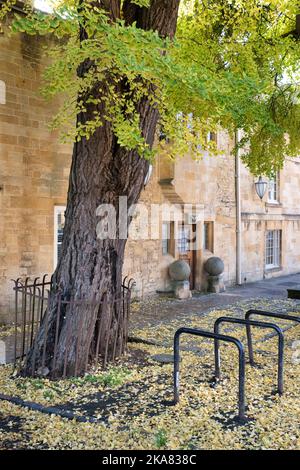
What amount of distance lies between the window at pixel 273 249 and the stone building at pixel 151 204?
4cm

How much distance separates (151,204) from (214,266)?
3.07 metres

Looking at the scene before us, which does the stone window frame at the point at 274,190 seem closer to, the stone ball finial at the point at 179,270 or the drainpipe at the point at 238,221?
the drainpipe at the point at 238,221

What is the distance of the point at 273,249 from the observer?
1947 cm

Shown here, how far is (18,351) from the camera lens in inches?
299

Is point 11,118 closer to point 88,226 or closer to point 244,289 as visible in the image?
point 88,226

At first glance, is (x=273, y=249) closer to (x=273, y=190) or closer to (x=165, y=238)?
(x=273, y=190)

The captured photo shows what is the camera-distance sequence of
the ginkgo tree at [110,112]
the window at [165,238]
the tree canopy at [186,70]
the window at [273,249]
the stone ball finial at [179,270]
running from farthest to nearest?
the window at [273,249] < the window at [165,238] < the stone ball finial at [179,270] < the ginkgo tree at [110,112] < the tree canopy at [186,70]

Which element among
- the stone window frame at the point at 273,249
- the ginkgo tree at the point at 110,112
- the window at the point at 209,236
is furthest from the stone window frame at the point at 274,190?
the ginkgo tree at the point at 110,112

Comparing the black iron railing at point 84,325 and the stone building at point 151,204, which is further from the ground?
the stone building at point 151,204

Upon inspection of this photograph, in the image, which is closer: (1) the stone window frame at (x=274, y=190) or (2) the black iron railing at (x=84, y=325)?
(2) the black iron railing at (x=84, y=325)

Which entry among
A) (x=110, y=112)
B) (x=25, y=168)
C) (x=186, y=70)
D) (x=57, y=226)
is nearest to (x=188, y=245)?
(x=57, y=226)

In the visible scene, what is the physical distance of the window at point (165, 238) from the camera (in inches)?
538
